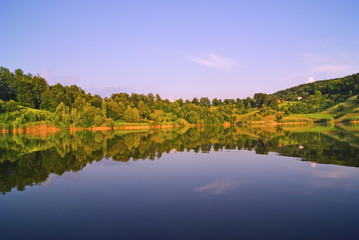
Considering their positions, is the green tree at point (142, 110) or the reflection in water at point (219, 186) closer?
the reflection in water at point (219, 186)

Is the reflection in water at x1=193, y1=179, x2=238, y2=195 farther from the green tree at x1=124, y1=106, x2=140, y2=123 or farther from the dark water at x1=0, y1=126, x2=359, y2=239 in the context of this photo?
the green tree at x1=124, y1=106, x2=140, y2=123

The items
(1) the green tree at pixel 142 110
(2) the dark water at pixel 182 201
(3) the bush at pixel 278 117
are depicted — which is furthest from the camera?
(3) the bush at pixel 278 117

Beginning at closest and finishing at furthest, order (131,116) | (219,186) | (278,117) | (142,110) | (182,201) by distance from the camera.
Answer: (182,201) < (219,186) < (131,116) < (142,110) < (278,117)

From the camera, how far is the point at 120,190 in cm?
1725

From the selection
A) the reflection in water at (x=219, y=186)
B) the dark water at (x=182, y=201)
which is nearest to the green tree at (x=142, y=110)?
the dark water at (x=182, y=201)

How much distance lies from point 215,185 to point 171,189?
3566 millimetres

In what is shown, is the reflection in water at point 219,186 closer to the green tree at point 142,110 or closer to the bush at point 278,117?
the green tree at point 142,110

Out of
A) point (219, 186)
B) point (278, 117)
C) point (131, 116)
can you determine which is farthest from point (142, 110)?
point (219, 186)

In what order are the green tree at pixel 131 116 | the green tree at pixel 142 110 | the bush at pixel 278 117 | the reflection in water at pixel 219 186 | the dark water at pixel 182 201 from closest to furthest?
1. the dark water at pixel 182 201
2. the reflection in water at pixel 219 186
3. the green tree at pixel 131 116
4. the green tree at pixel 142 110
5. the bush at pixel 278 117

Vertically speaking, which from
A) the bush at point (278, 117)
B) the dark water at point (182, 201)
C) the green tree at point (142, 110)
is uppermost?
the green tree at point (142, 110)

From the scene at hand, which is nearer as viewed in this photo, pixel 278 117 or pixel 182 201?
pixel 182 201

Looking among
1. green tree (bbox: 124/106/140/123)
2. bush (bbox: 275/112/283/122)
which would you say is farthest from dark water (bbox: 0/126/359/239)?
bush (bbox: 275/112/283/122)

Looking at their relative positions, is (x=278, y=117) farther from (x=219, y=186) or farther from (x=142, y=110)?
(x=219, y=186)

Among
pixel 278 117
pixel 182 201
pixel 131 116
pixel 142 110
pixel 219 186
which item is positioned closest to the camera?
pixel 182 201
